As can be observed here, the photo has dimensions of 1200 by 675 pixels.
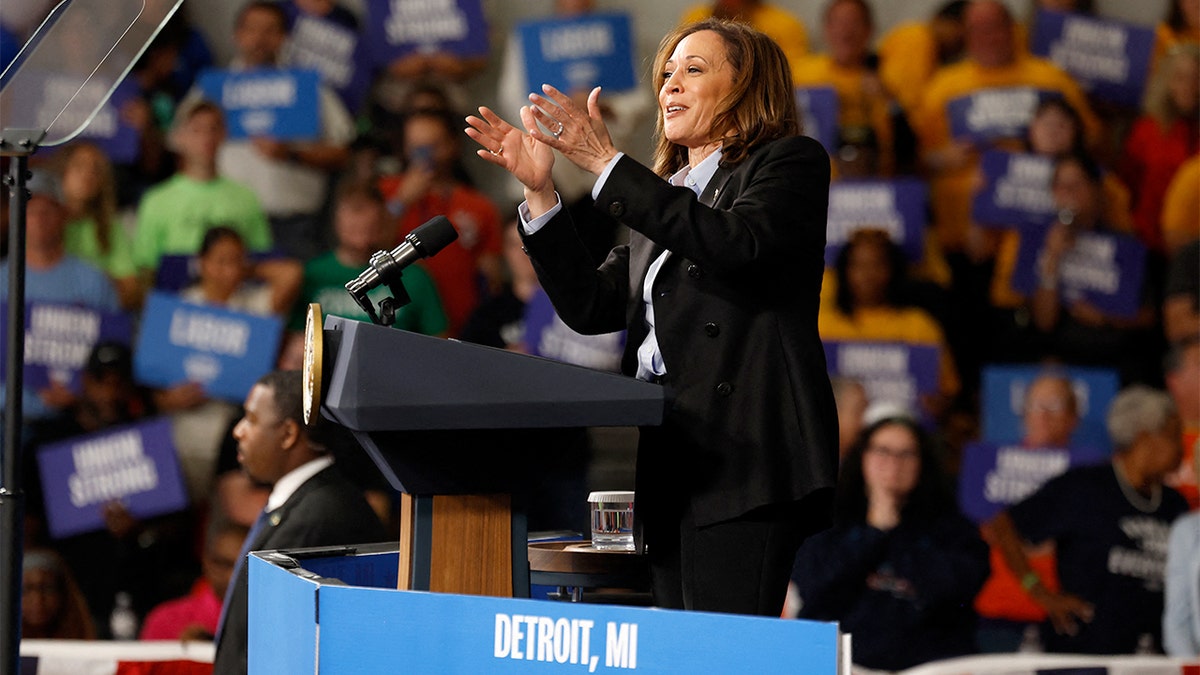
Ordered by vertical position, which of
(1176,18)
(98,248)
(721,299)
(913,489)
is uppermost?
(1176,18)

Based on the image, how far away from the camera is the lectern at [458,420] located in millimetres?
2092

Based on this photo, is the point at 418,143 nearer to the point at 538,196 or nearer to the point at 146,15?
the point at 146,15

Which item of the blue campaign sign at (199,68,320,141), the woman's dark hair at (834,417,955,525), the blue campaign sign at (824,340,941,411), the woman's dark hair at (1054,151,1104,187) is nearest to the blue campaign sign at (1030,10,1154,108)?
the woman's dark hair at (1054,151,1104,187)

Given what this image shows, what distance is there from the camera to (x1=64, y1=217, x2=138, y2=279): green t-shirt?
646 centimetres

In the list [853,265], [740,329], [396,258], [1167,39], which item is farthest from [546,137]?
[1167,39]

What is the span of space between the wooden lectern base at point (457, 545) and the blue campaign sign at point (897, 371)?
12.5ft

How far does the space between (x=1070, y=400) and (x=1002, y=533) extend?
2.16 ft

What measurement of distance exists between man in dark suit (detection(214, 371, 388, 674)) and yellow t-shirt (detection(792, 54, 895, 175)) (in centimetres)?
295

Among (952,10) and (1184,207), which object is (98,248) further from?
(1184,207)

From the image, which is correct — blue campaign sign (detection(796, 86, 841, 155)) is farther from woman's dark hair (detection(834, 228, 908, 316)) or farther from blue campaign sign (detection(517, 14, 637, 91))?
blue campaign sign (detection(517, 14, 637, 91))

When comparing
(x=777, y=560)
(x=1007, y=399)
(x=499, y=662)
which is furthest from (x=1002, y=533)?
(x=499, y=662)

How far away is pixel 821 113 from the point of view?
6.14 meters

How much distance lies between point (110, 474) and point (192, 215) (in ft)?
3.70

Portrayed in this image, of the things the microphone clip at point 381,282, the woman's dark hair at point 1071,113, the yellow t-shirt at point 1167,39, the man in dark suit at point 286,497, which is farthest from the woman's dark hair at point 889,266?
the microphone clip at point 381,282
